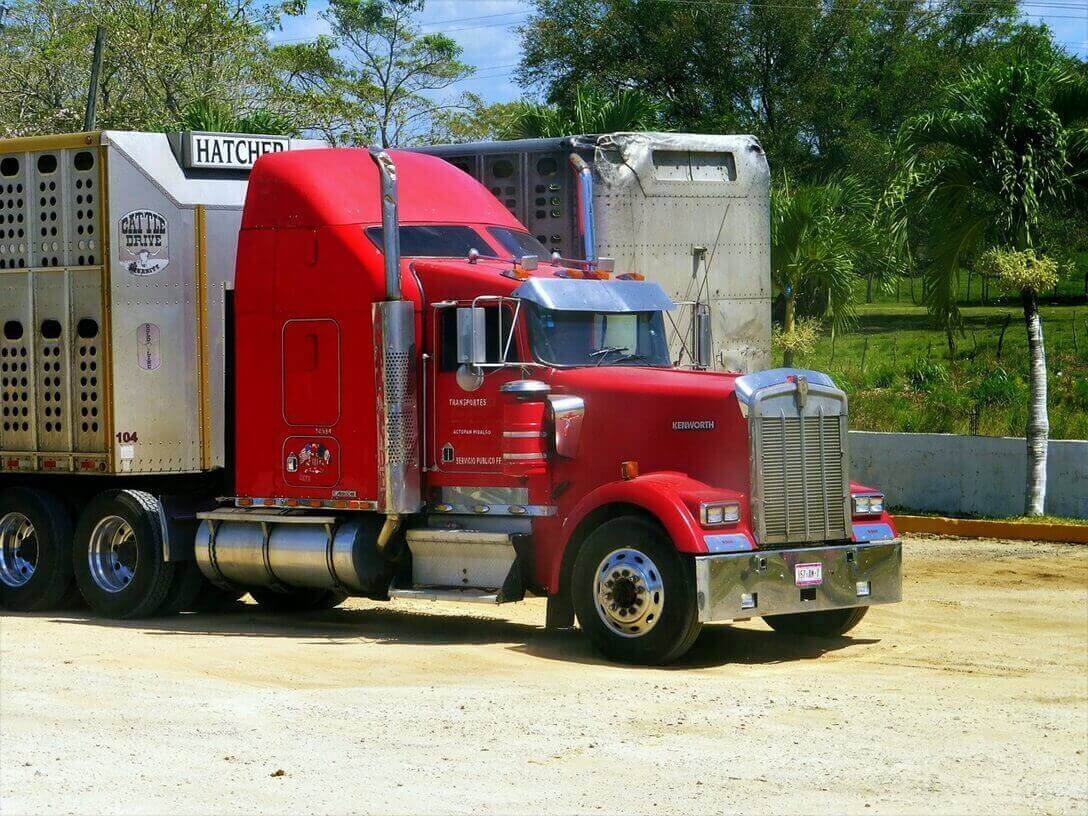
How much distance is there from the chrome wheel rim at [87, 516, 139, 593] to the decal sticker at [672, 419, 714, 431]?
5258mm

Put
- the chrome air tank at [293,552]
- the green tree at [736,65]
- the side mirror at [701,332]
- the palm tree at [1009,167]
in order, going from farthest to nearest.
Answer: the green tree at [736,65], the palm tree at [1009,167], the side mirror at [701,332], the chrome air tank at [293,552]

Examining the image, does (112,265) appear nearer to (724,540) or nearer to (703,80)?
(724,540)

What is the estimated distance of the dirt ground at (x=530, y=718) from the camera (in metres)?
8.12

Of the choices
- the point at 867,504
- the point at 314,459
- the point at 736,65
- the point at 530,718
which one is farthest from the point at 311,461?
the point at 736,65

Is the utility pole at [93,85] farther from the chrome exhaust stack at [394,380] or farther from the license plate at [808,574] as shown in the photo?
the license plate at [808,574]

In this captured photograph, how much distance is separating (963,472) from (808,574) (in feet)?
32.9

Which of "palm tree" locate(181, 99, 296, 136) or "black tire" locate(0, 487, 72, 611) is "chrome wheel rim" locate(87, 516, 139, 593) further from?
"palm tree" locate(181, 99, 296, 136)

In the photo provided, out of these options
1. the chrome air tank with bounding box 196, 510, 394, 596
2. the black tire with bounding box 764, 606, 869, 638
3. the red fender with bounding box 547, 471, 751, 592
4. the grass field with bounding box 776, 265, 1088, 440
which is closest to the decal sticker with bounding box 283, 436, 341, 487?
the chrome air tank with bounding box 196, 510, 394, 596

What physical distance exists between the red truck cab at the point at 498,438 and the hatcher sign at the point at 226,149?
0.83 meters

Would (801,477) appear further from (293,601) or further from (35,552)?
(35,552)

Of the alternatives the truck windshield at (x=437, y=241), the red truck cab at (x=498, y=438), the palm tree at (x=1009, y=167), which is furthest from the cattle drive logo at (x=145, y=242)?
the palm tree at (x=1009, y=167)

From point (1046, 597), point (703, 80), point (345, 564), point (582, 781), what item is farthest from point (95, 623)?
point (703, 80)

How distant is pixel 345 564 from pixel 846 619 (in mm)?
3929

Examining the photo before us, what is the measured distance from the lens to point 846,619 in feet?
43.9
